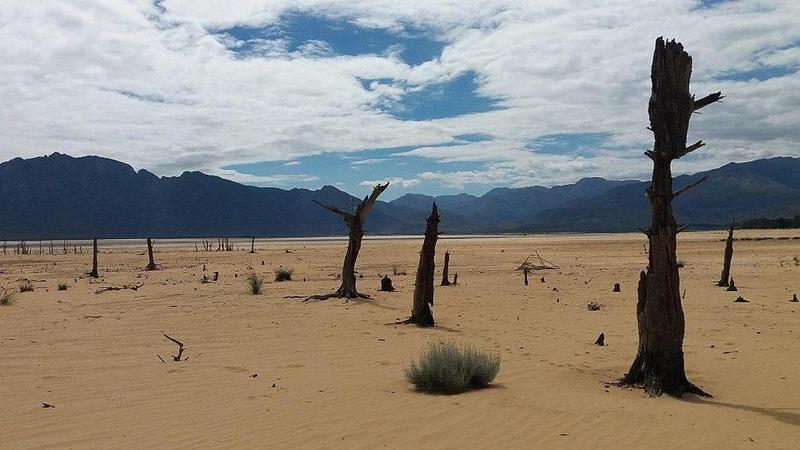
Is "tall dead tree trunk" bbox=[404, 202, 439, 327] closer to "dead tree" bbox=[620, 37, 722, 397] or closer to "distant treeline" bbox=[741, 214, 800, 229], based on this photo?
"dead tree" bbox=[620, 37, 722, 397]

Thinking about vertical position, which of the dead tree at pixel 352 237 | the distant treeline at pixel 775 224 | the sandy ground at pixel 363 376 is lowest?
the sandy ground at pixel 363 376

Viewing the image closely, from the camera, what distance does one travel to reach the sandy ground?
601 cm

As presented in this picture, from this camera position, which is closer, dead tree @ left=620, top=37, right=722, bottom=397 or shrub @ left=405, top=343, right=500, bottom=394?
dead tree @ left=620, top=37, right=722, bottom=397

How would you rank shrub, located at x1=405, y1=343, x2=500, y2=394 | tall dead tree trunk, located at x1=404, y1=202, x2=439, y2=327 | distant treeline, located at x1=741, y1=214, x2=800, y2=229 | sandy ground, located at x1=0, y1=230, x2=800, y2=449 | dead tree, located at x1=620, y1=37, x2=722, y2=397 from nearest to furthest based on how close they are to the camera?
1. sandy ground, located at x1=0, y1=230, x2=800, y2=449
2. dead tree, located at x1=620, y1=37, x2=722, y2=397
3. shrub, located at x1=405, y1=343, x2=500, y2=394
4. tall dead tree trunk, located at x1=404, y1=202, x2=439, y2=327
5. distant treeline, located at x1=741, y1=214, x2=800, y2=229

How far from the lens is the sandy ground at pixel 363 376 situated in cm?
601

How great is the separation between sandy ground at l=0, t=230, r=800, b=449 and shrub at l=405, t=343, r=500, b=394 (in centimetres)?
25

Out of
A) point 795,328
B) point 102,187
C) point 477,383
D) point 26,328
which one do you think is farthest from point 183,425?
point 102,187

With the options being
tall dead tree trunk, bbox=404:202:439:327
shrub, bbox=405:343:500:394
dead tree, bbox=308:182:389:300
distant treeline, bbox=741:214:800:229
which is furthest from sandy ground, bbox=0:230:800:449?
distant treeline, bbox=741:214:800:229

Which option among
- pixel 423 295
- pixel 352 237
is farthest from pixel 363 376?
pixel 352 237

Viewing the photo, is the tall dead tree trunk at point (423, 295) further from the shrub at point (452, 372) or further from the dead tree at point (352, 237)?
the shrub at point (452, 372)

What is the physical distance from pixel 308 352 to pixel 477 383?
3.45 m

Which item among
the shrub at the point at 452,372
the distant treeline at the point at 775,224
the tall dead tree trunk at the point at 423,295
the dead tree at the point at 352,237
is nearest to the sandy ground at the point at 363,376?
the shrub at the point at 452,372

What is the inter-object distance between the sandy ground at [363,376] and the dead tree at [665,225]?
0.41 m

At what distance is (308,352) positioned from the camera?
34.1 feet
